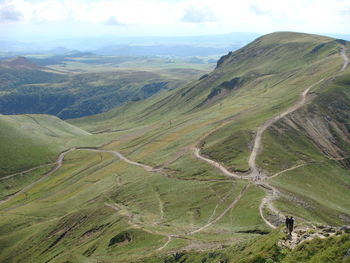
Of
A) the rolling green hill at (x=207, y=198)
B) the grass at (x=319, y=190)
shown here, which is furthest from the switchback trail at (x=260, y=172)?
the grass at (x=319, y=190)

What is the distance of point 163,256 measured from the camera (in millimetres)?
68875

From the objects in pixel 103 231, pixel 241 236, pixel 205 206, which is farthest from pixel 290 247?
pixel 103 231

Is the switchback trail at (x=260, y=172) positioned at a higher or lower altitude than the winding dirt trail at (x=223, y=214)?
higher

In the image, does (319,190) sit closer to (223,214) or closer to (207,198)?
(207,198)

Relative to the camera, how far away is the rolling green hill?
242ft

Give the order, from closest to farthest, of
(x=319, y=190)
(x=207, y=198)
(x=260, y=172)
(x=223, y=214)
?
(x=223, y=214)
(x=207, y=198)
(x=319, y=190)
(x=260, y=172)

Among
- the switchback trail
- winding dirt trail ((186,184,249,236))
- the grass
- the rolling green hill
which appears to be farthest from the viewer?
the grass

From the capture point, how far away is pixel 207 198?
107438 millimetres

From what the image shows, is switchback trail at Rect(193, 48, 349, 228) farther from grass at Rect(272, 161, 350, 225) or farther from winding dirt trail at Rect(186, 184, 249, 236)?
winding dirt trail at Rect(186, 184, 249, 236)

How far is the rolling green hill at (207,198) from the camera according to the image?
73.6 metres

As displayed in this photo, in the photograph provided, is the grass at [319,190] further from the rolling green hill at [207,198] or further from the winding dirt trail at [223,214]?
the winding dirt trail at [223,214]

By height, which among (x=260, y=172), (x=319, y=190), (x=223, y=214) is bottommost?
(x=223, y=214)

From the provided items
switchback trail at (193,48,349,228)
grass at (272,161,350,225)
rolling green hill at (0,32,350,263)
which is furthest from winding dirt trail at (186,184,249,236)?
grass at (272,161,350,225)

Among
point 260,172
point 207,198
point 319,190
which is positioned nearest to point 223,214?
point 207,198
